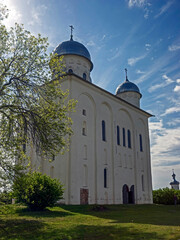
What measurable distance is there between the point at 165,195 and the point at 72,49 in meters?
20.7

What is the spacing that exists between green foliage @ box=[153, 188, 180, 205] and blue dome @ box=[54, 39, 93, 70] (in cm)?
1859

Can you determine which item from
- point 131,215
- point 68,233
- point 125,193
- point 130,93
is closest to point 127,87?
point 130,93

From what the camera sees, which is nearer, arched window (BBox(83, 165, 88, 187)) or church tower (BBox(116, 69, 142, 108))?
arched window (BBox(83, 165, 88, 187))

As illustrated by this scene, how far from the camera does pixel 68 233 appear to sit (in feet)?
27.3

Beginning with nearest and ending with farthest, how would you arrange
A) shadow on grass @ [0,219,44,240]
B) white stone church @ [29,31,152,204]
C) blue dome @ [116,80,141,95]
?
shadow on grass @ [0,219,44,240]
white stone church @ [29,31,152,204]
blue dome @ [116,80,141,95]

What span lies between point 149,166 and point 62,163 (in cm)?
1530

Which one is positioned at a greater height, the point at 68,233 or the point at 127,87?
the point at 127,87

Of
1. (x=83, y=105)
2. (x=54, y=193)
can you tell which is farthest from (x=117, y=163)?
(x=54, y=193)

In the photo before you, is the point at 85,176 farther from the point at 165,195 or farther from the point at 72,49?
the point at 165,195

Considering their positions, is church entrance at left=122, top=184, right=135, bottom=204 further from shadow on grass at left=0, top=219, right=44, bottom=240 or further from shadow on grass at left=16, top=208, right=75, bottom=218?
shadow on grass at left=0, top=219, right=44, bottom=240

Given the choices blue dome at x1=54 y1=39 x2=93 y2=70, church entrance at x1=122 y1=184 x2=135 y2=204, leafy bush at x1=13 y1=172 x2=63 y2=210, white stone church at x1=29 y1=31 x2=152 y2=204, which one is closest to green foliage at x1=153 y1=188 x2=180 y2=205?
white stone church at x1=29 y1=31 x2=152 y2=204

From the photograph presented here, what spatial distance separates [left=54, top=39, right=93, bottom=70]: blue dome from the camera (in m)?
26.7

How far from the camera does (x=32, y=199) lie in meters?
14.4

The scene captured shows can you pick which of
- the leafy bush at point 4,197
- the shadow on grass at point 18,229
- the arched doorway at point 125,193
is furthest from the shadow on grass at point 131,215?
the arched doorway at point 125,193
